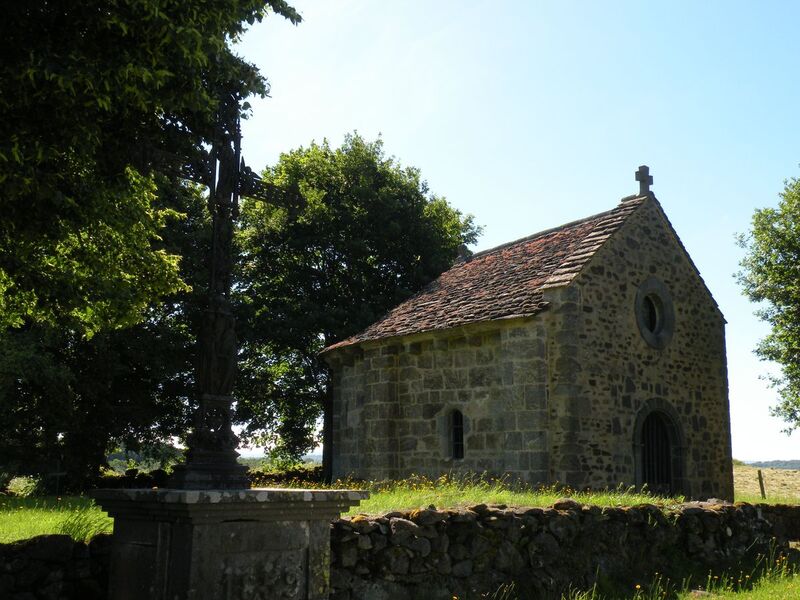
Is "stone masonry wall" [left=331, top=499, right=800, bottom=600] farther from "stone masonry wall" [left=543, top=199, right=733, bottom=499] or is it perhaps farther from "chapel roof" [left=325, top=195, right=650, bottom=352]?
"chapel roof" [left=325, top=195, right=650, bottom=352]

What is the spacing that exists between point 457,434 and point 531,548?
25.4ft

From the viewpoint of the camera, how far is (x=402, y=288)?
92.2ft

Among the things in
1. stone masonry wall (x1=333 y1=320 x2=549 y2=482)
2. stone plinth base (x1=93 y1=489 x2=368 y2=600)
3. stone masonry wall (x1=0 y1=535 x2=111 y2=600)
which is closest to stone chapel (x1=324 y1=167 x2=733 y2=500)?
stone masonry wall (x1=333 y1=320 x2=549 y2=482)

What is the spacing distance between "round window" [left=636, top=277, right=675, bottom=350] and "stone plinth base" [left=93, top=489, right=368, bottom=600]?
468 inches

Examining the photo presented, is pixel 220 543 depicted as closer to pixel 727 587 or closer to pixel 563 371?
pixel 727 587

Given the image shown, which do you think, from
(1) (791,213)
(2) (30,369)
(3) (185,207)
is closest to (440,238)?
(3) (185,207)

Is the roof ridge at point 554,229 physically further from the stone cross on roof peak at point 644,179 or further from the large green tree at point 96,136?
the large green tree at point 96,136

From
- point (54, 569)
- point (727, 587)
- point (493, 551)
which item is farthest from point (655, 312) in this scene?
point (54, 569)

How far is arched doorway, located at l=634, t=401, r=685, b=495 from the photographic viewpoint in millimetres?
16281

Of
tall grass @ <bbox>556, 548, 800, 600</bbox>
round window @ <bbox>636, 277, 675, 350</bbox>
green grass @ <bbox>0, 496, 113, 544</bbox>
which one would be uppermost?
round window @ <bbox>636, 277, 675, 350</bbox>

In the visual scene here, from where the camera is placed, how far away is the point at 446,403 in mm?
16797

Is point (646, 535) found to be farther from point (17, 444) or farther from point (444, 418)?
point (17, 444)

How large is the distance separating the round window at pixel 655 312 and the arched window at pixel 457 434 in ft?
14.3

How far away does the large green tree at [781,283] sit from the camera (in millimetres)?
27453
